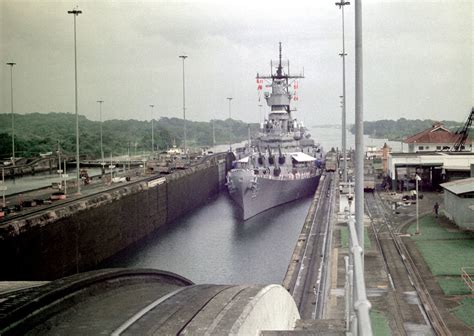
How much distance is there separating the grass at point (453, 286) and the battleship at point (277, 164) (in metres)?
19.4

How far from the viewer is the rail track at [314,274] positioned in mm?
13200

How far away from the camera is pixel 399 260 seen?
668 inches

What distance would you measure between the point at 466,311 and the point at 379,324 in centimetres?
243

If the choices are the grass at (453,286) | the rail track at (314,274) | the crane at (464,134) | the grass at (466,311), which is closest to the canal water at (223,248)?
the rail track at (314,274)

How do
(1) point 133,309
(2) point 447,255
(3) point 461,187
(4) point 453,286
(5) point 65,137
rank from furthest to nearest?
(5) point 65,137
(3) point 461,187
(2) point 447,255
(4) point 453,286
(1) point 133,309

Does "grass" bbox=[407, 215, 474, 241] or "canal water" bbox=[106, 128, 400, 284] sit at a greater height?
"grass" bbox=[407, 215, 474, 241]

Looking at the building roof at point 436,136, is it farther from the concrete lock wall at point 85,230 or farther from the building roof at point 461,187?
the building roof at point 461,187

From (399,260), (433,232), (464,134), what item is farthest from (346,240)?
(464,134)

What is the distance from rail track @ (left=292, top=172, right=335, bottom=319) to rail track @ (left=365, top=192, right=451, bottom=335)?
1.75m

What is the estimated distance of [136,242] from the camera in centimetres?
2930

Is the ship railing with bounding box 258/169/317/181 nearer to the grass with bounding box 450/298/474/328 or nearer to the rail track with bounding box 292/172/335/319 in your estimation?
the rail track with bounding box 292/172/335/319

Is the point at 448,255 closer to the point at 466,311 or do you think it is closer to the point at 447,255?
the point at 447,255

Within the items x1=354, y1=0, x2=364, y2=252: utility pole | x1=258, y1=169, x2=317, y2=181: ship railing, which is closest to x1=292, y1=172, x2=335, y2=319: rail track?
x1=354, y1=0, x2=364, y2=252: utility pole

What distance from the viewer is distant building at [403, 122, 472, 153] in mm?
47750
